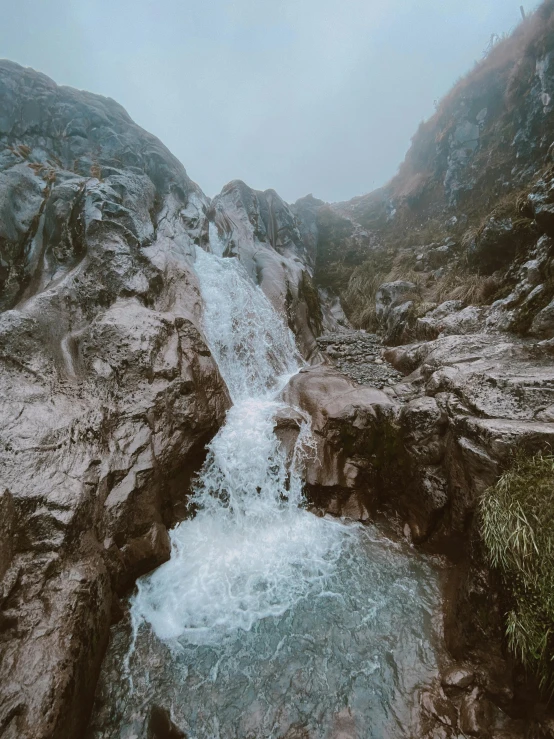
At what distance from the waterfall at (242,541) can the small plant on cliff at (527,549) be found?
2.79 metres

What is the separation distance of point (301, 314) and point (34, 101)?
55.2 ft

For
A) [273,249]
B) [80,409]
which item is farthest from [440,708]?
[273,249]

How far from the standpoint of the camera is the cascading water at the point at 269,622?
3.78 metres

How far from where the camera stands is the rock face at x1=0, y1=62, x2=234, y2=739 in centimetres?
377

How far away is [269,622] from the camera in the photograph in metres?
4.84

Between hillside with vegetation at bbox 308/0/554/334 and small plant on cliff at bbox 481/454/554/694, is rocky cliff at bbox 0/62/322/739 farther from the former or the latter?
hillside with vegetation at bbox 308/0/554/334

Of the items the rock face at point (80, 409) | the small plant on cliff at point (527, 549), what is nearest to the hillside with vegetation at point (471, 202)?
the small plant on cliff at point (527, 549)

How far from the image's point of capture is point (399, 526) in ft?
21.0

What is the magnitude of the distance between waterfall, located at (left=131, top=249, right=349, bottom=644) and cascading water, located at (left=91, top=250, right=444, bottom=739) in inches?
0.9

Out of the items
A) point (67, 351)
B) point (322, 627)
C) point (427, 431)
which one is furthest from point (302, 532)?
point (67, 351)

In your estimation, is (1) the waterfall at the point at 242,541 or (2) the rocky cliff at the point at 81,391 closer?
(2) the rocky cliff at the point at 81,391

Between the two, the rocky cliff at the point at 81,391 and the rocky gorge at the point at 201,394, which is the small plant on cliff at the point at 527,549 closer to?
the rocky gorge at the point at 201,394

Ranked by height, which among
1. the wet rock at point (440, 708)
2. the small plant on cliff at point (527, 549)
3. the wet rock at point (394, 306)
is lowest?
the wet rock at point (440, 708)

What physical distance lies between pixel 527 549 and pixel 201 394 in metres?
6.54
